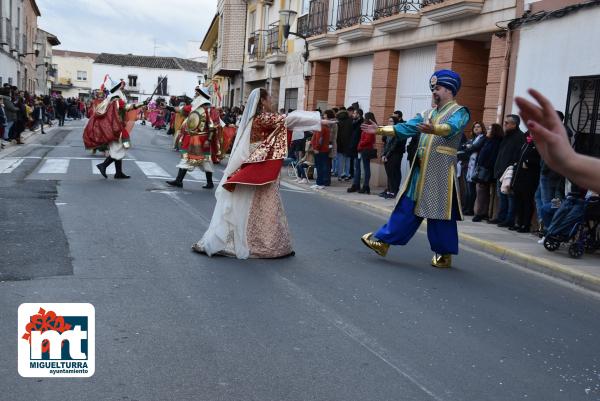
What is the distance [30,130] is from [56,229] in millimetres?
23706

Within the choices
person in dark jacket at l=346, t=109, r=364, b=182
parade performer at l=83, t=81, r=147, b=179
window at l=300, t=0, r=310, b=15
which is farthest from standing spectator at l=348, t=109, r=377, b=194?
window at l=300, t=0, r=310, b=15

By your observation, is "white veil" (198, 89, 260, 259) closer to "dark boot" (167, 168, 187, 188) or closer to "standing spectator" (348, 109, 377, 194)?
"dark boot" (167, 168, 187, 188)

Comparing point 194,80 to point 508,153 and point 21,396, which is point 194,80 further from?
point 21,396

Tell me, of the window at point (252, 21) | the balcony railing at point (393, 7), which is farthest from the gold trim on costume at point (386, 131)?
the window at point (252, 21)

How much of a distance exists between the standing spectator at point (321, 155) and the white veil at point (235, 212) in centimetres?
874

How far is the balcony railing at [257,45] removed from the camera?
103ft

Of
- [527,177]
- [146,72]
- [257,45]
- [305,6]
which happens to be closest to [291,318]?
[527,177]

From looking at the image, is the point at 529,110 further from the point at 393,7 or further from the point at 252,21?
the point at 252,21

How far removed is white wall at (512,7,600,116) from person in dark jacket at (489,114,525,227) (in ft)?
2.37

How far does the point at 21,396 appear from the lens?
3.70 m

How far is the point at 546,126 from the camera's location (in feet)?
6.31

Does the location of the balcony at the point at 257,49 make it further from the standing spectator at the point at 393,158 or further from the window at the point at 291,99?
the standing spectator at the point at 393,158

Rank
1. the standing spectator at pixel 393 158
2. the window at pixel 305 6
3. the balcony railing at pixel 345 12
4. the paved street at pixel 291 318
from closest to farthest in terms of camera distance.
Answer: the paved street at pixel 291 318 → the standing spectator at pixel 393 158 → the balcony railing at pixel 345 12 → the window at pixel 305 6

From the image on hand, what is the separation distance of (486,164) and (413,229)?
14.7 feet
